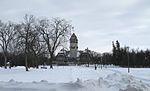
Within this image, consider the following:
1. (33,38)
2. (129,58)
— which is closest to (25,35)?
(33,38)

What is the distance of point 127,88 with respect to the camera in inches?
484

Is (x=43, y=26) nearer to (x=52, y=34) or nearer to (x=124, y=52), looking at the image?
(x=52, y=34)

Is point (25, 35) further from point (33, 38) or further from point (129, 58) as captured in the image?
point (129, 58)

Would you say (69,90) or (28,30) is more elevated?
(28,30)

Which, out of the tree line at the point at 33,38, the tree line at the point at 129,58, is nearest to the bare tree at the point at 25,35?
the tree line at the point at 33,38

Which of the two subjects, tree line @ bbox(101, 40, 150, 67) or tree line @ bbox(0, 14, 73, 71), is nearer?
tree line @ bbox(0, 14, 73, 71)

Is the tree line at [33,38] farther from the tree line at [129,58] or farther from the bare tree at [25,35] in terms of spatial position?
the tree line at [129,58]

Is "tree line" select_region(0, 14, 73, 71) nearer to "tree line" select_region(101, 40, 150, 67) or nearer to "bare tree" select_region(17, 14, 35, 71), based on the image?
"bare tree" select_region(17, 14, 35, 71)

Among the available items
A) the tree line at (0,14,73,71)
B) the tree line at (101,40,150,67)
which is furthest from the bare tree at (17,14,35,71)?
the tree line at (101,40,150,67)

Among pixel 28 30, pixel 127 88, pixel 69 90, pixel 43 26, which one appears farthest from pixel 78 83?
pixel 43 26

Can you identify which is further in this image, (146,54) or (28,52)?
(146,54)

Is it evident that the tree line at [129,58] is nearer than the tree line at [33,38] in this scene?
No

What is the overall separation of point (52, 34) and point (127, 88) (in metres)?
63.5

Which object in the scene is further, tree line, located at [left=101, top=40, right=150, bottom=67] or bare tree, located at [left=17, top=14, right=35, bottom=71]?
tree line, located at [left=101, top=40, right=150, bottom=67]
